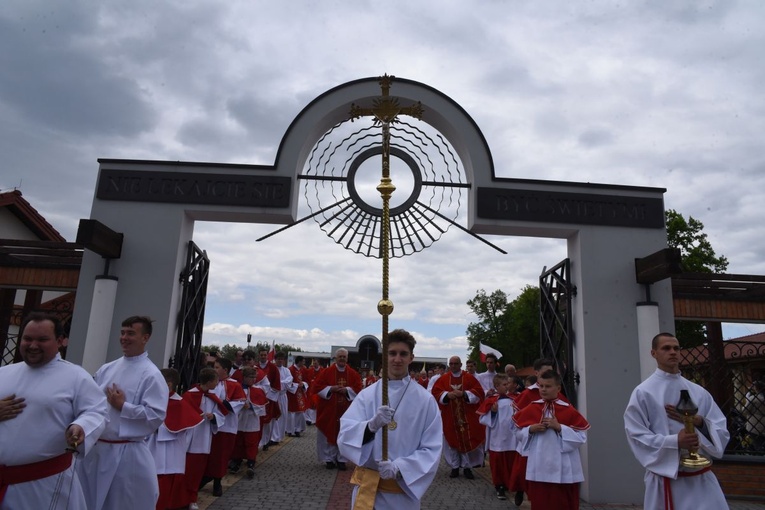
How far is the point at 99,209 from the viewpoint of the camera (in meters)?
8.39

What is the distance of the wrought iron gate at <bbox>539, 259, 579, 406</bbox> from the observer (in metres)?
8.51

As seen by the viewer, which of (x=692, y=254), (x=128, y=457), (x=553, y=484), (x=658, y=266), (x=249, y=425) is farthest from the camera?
(x=692, y=254)

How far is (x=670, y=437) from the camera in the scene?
4.30 meters

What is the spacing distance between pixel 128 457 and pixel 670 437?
4.43 meters

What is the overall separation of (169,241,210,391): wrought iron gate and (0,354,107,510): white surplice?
4.19 m

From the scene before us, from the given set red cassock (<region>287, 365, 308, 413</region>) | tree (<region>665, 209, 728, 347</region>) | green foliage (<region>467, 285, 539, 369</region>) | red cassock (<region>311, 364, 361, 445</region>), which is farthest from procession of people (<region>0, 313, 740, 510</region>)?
green foliage (<region>467, 285, 539, 369</region>)

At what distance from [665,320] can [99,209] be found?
8.71 meters

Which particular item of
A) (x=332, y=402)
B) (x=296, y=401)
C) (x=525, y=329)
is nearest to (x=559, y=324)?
(x=332, y=402)

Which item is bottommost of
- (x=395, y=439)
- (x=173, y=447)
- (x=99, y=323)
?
(x=173, y=447)

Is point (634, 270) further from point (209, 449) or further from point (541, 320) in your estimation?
point (209, 449)

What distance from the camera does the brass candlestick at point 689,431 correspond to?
4.20 m

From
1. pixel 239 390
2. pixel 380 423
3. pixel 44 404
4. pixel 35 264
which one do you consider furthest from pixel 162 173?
pixel 380 423

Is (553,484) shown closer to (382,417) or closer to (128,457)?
(382,417)

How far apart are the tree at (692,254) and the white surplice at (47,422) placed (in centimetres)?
2414
